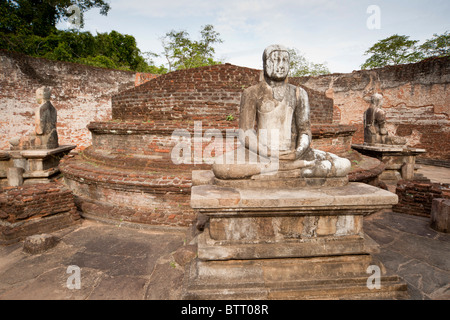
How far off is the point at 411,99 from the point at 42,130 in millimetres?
13459

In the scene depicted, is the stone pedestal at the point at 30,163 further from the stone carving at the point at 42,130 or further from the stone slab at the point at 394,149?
the stone slab at the point at 394,149

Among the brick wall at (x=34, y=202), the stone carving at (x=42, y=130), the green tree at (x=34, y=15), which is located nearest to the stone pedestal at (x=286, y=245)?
the brick wall at (x=34, y=202)

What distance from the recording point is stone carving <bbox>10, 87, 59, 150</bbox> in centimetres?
530

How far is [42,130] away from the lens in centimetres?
542

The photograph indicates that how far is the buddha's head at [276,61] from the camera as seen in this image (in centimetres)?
226

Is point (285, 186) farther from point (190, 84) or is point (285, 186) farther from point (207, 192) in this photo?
point (190, 84)

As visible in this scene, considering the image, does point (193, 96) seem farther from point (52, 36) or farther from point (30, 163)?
point (52, 36)

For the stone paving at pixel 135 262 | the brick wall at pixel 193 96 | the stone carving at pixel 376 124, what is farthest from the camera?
the stone carving at pixel 376 124

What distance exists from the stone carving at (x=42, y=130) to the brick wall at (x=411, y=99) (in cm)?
1174

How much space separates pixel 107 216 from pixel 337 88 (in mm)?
12654

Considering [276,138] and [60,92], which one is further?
[60,92]

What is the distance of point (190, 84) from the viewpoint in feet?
15.4

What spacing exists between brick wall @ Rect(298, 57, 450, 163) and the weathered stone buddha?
1091 centimetres
